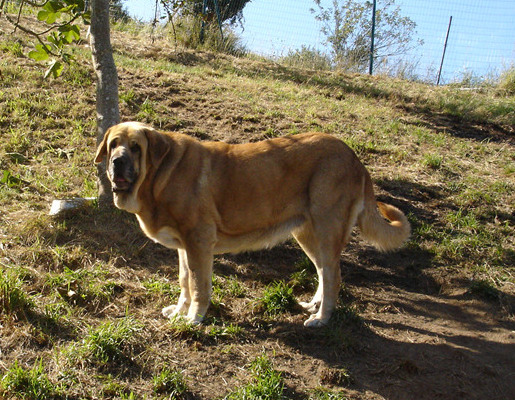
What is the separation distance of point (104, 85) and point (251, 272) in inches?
117

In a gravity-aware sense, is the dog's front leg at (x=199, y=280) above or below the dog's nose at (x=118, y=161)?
below

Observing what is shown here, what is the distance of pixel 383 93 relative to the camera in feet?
37.7

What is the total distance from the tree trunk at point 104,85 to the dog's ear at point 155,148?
6.06ft

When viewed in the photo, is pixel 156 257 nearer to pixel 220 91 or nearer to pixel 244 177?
pixel 244 177

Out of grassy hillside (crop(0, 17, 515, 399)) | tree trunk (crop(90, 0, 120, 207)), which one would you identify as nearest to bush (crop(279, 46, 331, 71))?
grassy hillside (crop(0, 17, 515, 399))

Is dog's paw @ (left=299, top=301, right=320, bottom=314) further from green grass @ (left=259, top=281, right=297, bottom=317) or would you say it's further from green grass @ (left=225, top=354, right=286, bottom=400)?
green grass @ (left=225, top=354, right=286, bottom=400)

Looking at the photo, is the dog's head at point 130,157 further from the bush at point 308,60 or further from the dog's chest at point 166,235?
the bush at point 308,60

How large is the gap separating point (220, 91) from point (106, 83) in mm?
3874

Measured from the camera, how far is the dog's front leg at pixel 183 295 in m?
4.93

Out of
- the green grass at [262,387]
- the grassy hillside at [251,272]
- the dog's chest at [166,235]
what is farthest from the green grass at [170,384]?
the dog's chest at [166,235]

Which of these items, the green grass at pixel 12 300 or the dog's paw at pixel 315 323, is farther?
the dog's paw at pixel 315 323

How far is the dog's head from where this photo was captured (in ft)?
14.7

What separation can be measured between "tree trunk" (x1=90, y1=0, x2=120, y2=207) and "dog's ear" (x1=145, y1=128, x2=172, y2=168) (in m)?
1.85

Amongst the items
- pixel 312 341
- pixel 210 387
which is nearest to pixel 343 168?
pixel 312 341
